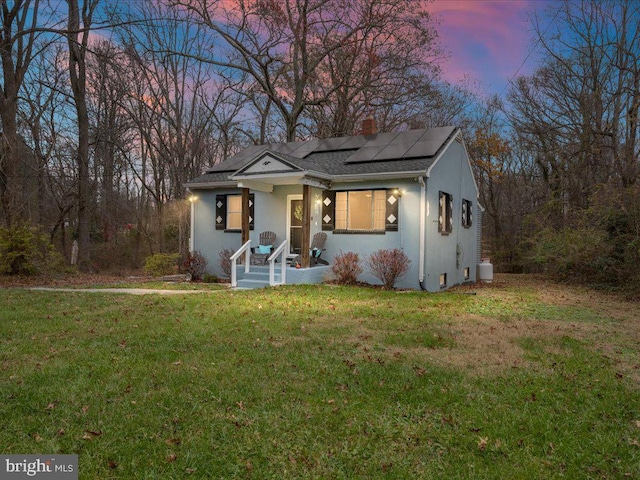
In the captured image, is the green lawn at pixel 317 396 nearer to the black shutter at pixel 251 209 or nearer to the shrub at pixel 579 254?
the shrub at pixel 579 254

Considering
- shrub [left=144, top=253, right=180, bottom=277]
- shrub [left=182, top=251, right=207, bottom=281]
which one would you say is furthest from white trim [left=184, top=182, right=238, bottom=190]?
shrub [left=144, top=253, right=180, bottom=277]

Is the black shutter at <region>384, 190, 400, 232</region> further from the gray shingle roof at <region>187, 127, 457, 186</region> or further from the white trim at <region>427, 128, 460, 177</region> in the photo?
the white trim at <region>427, 128, 460, 177</region>

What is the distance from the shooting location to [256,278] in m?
11.9

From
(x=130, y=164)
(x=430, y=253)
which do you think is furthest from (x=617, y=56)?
(x=130, y=164)

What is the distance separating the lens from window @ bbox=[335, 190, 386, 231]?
11898mm

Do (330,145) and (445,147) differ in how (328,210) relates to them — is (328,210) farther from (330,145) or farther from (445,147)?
(445,147)

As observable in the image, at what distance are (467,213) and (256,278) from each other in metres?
8.32

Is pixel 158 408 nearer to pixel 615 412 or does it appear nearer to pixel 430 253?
pixel 615 412

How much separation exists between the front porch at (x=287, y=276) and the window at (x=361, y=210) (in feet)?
4.80

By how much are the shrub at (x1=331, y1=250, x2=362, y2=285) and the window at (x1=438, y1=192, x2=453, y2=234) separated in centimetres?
282

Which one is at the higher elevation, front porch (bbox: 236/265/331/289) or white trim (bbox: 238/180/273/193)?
white trim (bbox: 238/180/273/193)

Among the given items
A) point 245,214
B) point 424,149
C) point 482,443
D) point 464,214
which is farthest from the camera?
point 464,214

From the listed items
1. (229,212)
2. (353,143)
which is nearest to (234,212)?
(229,212)

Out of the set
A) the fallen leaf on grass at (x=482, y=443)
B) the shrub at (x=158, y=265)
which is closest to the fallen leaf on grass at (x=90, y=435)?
the fallen leaf on grass at (x=482, y=443)
